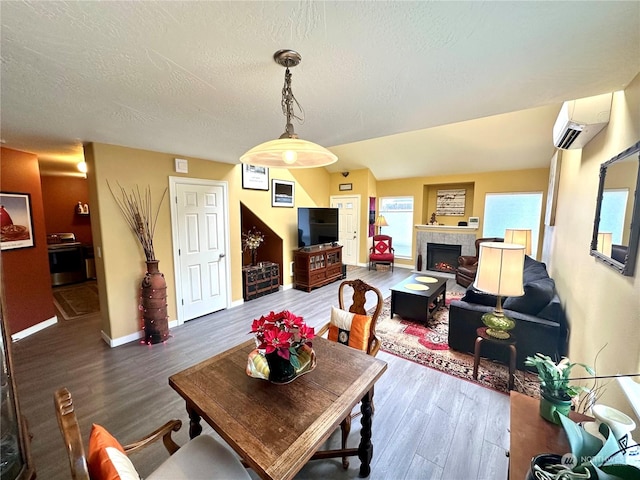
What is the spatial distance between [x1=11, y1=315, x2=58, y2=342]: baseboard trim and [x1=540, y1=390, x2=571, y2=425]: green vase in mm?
4951

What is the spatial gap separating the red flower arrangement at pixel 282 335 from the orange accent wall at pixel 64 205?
20.8 feet

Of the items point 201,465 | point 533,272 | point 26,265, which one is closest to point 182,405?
point 201,465

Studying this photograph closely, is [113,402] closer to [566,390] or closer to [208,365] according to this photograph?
[208,365]

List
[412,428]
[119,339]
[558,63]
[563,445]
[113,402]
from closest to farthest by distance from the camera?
[563,445] < [558,63] < [412,428] < [113,402] < [119,339]

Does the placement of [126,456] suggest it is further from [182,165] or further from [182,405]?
[182,165]

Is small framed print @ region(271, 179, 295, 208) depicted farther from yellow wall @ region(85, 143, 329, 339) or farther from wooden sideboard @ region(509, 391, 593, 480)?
wooden sideboard @ region(509, 391, 593, 480)

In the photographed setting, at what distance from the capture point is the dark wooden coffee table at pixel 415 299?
11.3 ft

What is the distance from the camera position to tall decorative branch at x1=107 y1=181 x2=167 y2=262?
301 cm

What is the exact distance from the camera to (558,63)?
1.38 m

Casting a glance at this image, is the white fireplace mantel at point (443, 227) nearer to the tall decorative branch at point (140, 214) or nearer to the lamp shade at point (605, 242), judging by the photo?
the lamp shade at point (605, 242)

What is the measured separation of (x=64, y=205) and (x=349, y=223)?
6.75 meters

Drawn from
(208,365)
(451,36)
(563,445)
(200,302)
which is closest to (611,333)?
(563,445)

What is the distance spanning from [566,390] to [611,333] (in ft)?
2.19

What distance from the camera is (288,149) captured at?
1219 mm
